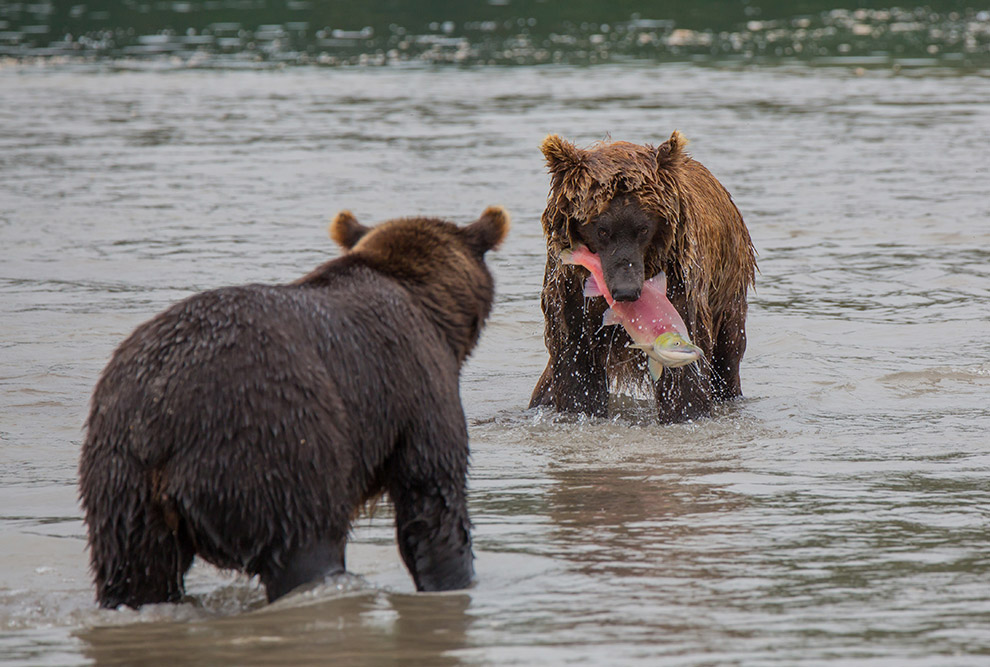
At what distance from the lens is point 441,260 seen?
16.0ft

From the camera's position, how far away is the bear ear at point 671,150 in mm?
7086

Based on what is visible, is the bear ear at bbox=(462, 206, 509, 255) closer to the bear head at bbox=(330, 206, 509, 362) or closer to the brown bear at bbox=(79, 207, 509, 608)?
the bear head at bbox=(330, 206, 509, 362)

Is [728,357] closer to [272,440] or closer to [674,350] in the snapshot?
[674,350]

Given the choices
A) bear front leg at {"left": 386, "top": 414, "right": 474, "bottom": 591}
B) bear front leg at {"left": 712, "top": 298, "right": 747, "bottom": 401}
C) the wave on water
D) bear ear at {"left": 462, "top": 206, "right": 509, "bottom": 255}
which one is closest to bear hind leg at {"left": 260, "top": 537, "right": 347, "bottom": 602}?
bear front leg at {"left": 386, "top": 414, "right": 474, "bottom": 591}

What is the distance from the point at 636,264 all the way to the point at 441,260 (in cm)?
224

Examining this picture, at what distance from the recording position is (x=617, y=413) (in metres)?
7.93

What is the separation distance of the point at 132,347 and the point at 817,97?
18923 mm

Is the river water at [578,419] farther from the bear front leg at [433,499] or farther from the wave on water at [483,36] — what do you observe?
the wave on water at [483,36]

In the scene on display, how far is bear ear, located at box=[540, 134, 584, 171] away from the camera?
7.08 metres

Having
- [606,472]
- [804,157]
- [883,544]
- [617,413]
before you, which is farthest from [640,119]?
[883,544]

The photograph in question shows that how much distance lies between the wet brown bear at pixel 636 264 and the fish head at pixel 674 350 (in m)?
0.26

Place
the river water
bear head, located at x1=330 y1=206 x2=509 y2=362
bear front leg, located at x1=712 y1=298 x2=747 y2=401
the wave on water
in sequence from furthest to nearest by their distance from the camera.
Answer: the wave on water → bear front leg, located at x1=712 y1=298 x2=747 y2=401 → bear head, located at x1=330 y1=206 x2=509 y2=362 → the river water

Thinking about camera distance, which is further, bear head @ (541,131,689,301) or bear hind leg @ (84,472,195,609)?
A: bear head @ (541,131,689,301)

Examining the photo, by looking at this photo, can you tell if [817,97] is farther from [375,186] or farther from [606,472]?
[606,472]
